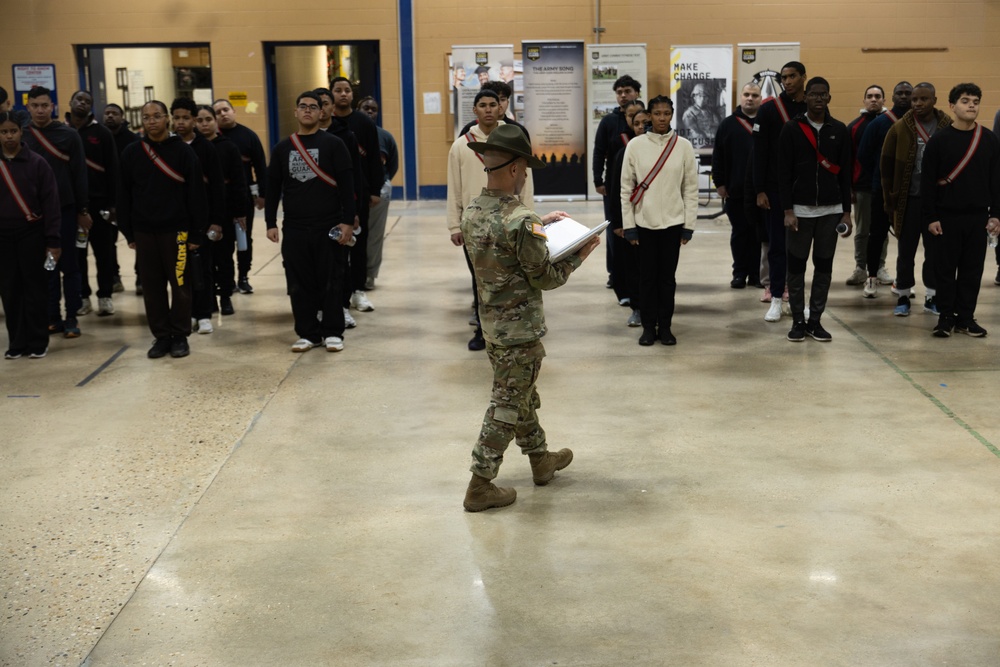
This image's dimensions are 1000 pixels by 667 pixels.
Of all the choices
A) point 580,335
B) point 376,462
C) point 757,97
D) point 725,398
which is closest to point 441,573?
point 376,462

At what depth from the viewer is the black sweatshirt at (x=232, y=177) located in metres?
8.49

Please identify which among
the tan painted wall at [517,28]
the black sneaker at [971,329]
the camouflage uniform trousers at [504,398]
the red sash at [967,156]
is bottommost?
the black sneaker at [971,329]

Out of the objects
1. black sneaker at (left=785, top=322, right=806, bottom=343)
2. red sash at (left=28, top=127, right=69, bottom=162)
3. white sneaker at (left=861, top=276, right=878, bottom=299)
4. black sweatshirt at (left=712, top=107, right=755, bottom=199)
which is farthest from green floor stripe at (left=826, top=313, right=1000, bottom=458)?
red sash at (left=28, top=127, right=69, bottom=162)

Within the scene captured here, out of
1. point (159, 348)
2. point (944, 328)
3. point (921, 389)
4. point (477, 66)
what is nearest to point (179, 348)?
point (159, 348)

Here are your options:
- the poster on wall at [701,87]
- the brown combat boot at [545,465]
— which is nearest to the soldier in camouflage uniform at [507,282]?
the brown combat boot at [545,465]

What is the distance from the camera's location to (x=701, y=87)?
15977 mm

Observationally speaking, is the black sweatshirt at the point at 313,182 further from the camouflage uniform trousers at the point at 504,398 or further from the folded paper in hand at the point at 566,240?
the folded paper in hand at the point at 566,240

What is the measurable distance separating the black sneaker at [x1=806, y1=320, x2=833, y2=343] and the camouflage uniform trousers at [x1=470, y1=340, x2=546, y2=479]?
357 cm

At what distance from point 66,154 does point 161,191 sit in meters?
1.21

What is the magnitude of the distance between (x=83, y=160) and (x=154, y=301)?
1446 millimetres

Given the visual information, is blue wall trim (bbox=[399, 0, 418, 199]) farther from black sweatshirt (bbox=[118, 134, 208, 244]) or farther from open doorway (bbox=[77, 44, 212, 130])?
black sweatshirt (bbox=[118, 134, 208, 244])

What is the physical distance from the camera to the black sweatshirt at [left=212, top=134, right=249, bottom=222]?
8.49m

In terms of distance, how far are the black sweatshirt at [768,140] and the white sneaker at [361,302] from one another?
10.6 feet

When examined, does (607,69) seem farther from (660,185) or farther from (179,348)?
(179,348)
